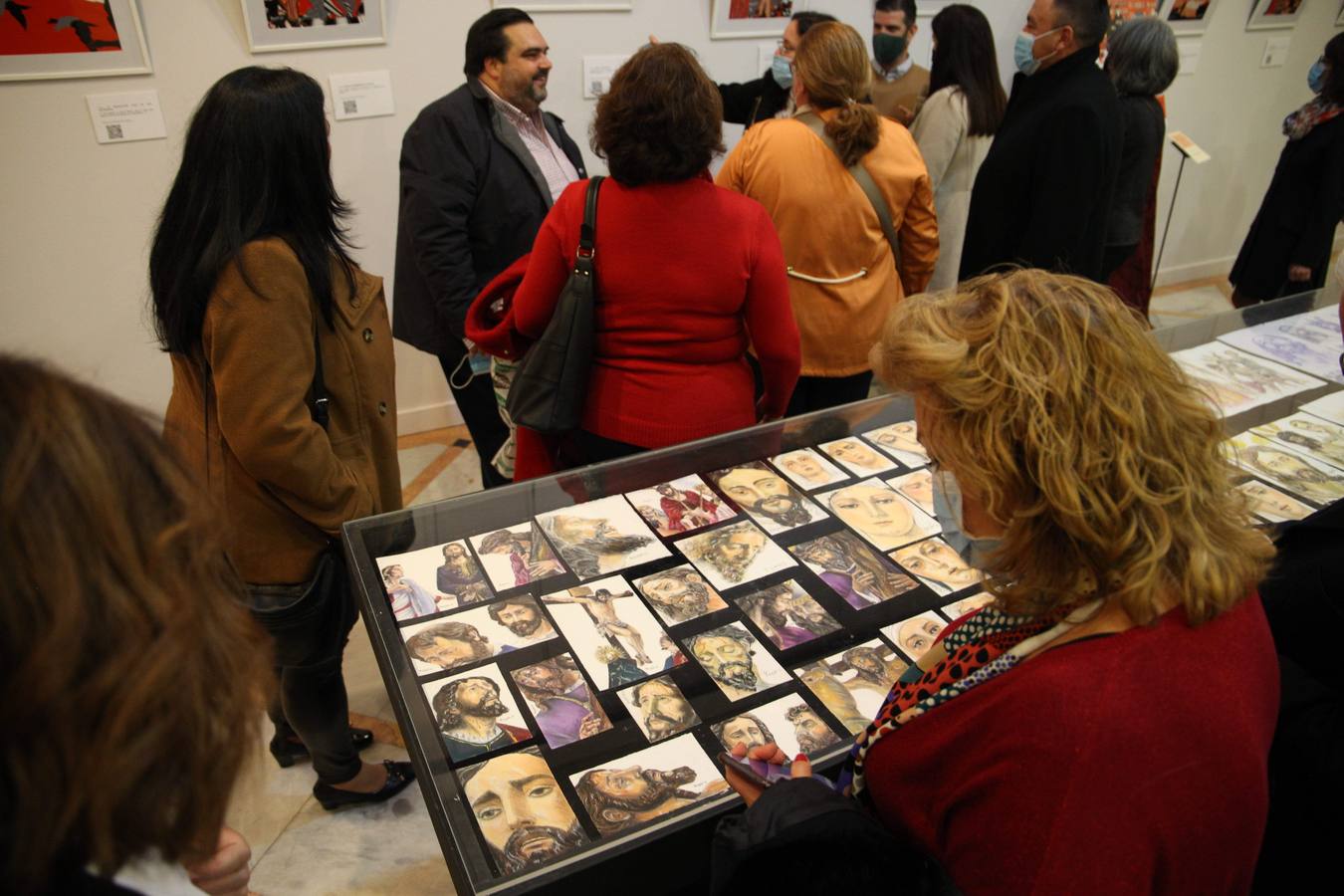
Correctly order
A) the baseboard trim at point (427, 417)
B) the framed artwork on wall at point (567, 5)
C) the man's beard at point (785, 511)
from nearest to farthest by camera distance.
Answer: the man's beard at point (785, 511) < the framed artwork on wall at point (567, 5) < the baseboard trim at point (427, 417)

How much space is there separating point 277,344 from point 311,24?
243cm

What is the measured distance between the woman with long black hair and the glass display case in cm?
17

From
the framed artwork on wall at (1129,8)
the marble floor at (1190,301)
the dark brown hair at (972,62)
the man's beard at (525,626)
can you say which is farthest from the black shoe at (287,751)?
the marble floor at (1190,301)

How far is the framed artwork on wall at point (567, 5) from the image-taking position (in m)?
3.66

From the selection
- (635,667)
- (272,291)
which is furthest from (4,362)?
(635,667)

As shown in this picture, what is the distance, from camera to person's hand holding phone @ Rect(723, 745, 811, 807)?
122cm

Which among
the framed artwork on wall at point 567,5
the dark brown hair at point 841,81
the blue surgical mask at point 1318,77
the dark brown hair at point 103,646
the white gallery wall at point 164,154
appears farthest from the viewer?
the blue surgical mask at point 1318,77

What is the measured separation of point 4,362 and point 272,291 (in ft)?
2.95

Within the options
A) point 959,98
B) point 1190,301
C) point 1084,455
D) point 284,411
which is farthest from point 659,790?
point 1190,301

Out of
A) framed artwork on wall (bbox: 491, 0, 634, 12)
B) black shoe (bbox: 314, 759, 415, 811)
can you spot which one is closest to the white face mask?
framed artwork on wall (bbox: 491, 0, 634, 12)

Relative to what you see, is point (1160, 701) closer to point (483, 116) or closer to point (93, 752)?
point (93, 752)

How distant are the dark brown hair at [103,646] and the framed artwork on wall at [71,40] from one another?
10.5 ft

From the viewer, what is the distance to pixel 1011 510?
3.30 ft

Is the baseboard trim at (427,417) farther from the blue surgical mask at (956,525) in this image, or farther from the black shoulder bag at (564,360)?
the blue surgical mask at (956,525)
